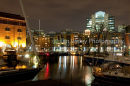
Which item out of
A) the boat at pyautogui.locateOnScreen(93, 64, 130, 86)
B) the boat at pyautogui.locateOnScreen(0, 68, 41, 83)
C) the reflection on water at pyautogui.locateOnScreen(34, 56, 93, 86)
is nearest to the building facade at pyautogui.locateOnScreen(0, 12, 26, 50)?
the reflection on water at pyautogui.locateOnScreen(34, 56, 93, 86)

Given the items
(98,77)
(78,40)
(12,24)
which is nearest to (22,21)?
(12,24)

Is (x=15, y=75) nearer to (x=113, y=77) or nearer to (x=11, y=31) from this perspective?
(x=113, y=77)

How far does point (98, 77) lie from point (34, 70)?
10.6 metres

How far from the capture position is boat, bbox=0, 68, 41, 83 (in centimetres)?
2013

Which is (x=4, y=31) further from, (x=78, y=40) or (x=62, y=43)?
(x=78, y=40)

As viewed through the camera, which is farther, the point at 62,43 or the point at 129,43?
the point at 62,43

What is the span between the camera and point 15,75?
69.4 ft

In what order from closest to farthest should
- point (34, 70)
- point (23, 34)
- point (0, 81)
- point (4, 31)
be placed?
point (0, 81), point (34, 70), point (4, 31), point (23, 34)

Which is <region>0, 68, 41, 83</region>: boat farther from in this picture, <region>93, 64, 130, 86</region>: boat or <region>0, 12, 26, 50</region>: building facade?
<region>0, 12, 26, 50</region>: building facade

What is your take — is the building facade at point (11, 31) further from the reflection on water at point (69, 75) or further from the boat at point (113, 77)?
the boat at point (113, 77)

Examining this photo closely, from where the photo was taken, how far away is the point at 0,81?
19734 mm

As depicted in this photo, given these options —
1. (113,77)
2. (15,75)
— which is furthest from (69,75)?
(113,77)

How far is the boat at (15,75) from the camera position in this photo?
20.1m

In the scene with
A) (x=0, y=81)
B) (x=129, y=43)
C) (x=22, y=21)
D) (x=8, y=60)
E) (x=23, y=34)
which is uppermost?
(x=22, y=21)
